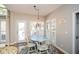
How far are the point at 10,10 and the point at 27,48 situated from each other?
1081 mm

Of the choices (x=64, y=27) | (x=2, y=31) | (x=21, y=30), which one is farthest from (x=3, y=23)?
(x=64, y=27)

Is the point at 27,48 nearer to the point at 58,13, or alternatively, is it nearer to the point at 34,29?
the point at 34,29

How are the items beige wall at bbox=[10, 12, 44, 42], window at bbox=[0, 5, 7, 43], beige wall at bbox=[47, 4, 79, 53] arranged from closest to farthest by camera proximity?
1. window at bbox=[0, 5, 7, 43]
2. beige wall at bbox=[10, 12, 44, 42]
3. beige wall at bbox=[47, 4, 79, 53]

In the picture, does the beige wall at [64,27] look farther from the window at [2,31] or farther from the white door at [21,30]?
the window at [2,31]

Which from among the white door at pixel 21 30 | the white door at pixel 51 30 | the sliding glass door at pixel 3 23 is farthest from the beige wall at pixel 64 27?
the sliding glass door at pixel 3 23

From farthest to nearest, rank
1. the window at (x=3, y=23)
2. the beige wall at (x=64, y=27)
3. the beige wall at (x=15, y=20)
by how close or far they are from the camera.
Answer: the beige wall at (x=64, y=27) → the beige wall at (x=15, y=20) → the window at (x=3, y=23)

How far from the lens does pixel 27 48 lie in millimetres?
3035

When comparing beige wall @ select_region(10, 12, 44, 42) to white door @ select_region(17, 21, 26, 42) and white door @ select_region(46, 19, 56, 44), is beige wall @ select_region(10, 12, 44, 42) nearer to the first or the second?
white door @ select_region(17, 21, 26, 42)

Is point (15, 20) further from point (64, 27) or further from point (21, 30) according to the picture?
point (64, 27)

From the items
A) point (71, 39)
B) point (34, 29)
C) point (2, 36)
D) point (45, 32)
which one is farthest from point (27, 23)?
point (71, 39)

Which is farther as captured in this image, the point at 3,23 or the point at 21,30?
the point at 21,30

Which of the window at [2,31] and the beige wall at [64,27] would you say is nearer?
the window at [2,31]

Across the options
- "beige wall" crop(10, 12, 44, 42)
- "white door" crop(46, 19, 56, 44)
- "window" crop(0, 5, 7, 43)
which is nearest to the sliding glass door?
"window" crop(0, 5, 7, 43)

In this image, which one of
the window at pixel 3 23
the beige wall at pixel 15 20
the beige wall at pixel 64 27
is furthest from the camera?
the beige wall at pixel 64 27
